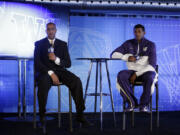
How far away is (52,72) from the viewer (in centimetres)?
416

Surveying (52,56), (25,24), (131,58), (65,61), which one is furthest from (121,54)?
(25,24)

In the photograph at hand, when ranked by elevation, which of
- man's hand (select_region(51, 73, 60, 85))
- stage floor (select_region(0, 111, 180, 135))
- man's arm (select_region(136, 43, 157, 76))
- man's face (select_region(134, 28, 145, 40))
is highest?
man's face (select_region(134, 28, 145, 40))

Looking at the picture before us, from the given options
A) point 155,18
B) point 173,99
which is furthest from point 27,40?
point 173,99

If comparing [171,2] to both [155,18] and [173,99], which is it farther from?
[173,99]

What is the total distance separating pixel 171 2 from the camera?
6.08 m

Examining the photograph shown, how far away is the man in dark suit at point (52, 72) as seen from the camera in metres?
4.01

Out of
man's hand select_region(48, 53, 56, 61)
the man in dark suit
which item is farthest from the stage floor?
man's hand select_region(48, 53, 56, 61)

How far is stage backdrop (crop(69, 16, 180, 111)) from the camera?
20.2 ft

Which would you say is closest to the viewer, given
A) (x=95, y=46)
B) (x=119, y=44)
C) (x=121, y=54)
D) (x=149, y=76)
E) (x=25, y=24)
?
(x=149, y=76)

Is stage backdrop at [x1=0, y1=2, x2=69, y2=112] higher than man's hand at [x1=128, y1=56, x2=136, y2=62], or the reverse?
stage backdrop at [x1=0, y1=2, x2=69, y2=112]

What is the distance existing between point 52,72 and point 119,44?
96.5 inches

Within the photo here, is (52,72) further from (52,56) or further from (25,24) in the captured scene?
(25,24)

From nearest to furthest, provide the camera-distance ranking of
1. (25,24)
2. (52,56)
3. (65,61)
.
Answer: (52,56) < (65,61) < (25,24)

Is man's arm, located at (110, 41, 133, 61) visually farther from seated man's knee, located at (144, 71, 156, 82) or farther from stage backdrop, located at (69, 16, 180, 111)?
stage backdrop, located at (69, 16, 180, 111)
